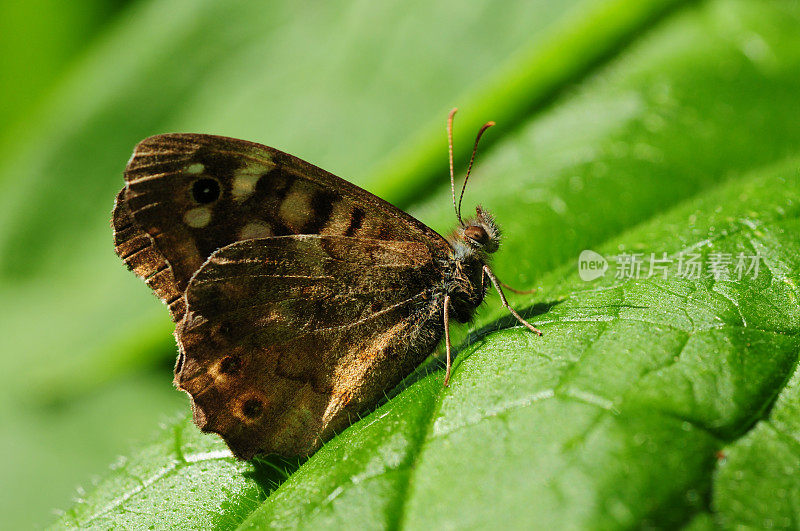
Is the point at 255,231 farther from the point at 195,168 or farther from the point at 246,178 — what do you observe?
the point at 195,168

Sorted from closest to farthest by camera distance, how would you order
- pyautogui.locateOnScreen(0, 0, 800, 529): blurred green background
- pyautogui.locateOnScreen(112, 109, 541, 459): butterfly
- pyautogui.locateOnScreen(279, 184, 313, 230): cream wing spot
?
pyautogui.locateOnScreen(112, 109, 541, 459): butterfly
pyautogui.locateOnScreen(279, 184, 313, 230): cream wing spot
pyautogui.locateOnScreen(0, 0, 800, 529): blurred green background

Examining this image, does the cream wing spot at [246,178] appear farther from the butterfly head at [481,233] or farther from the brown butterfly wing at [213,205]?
the butterfly head at [481,233]

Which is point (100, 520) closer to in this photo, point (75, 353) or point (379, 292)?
point (379, 292)

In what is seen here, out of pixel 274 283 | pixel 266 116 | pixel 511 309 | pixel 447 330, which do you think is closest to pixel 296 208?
pixel 274 283

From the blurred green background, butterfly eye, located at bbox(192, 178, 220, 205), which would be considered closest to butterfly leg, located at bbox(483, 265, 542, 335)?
the blurred green background

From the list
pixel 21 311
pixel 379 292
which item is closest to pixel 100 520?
pixel 379 292

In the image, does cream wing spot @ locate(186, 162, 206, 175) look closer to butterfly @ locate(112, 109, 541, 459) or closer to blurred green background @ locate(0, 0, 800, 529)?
butterfly @ locate(112, 109, 541, 459)

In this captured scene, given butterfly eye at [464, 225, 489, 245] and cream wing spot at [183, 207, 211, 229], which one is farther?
butterfly eye at [464, 225, 489, 245]
